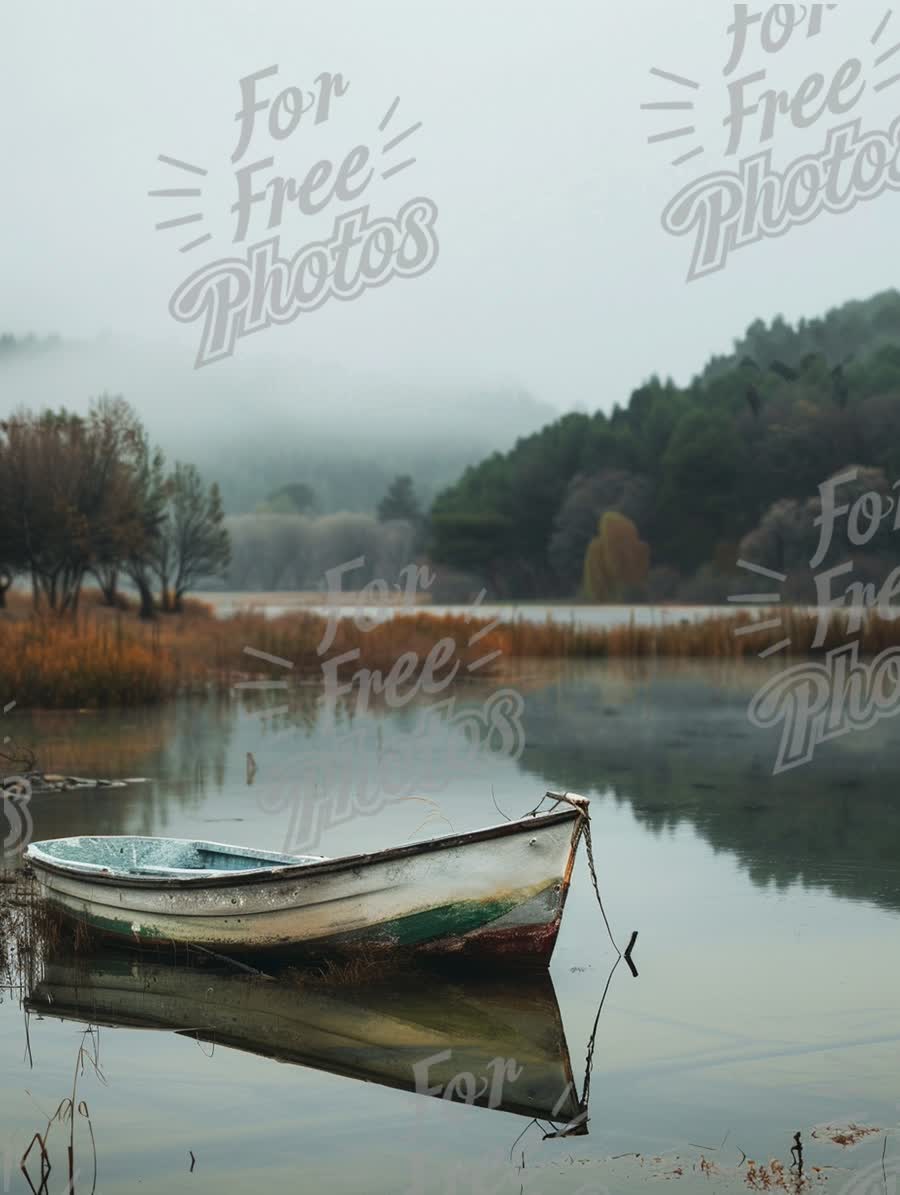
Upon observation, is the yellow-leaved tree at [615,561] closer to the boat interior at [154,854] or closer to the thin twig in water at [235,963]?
the boat interior at [154,854]

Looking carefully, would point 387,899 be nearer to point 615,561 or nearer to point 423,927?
point 423,927

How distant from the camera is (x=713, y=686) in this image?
22.8 meters

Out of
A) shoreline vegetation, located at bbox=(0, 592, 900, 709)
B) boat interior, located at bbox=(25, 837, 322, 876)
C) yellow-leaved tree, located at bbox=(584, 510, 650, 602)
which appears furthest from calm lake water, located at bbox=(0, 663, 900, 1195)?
yellow-leaved tree, located at bbox=(584, 510, 650, 602)

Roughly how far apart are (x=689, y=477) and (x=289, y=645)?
38458mm

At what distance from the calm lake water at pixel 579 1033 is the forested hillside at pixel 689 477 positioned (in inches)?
1510

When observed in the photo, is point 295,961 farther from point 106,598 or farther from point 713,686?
point 106,598

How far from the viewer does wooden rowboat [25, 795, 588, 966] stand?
21.1ft

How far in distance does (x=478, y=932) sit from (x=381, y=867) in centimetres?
53

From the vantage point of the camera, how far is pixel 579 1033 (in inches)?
242

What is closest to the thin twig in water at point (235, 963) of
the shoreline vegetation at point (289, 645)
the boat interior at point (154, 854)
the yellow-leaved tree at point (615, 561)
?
the boat interior at point (154, 854)

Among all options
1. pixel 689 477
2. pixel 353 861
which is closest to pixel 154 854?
pixel 353 861

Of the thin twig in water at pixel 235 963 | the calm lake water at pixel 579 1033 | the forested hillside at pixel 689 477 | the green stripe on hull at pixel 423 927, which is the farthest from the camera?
the forested hillside at pixel 689 477

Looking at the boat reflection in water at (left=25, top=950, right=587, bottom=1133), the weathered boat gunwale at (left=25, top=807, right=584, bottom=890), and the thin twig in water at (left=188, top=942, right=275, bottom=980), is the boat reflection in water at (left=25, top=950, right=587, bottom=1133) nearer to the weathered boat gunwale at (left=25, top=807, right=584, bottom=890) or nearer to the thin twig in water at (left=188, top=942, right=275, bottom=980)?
the thin twig in water at (left=188, top=942, right=275, bottom=980)

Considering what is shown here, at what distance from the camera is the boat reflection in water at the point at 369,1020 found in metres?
5.66
